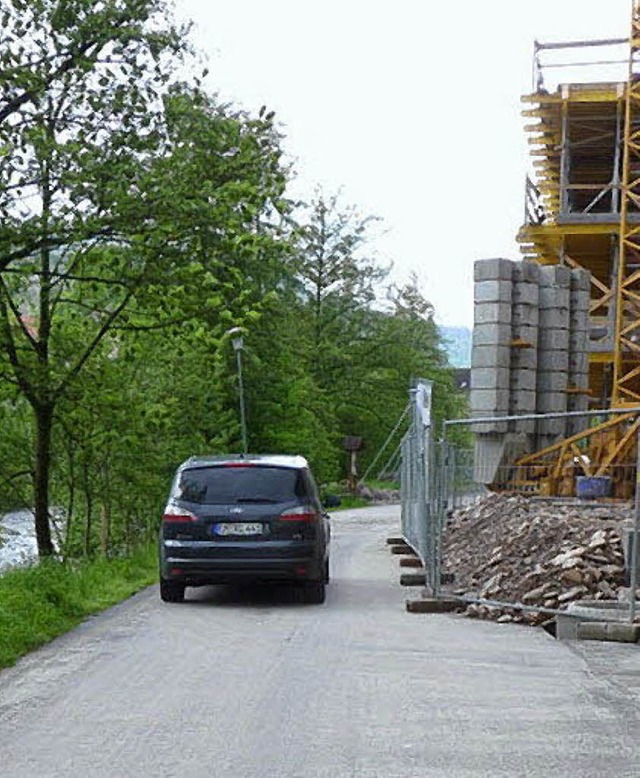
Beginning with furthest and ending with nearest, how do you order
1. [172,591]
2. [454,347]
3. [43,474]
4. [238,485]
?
[454,347]
[43,474]
[238,485]
[172,591]

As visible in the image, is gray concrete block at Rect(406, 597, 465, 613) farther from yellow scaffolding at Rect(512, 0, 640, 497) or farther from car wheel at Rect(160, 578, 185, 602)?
yellow scaffolding at Rect(512, 0, 640, 497)

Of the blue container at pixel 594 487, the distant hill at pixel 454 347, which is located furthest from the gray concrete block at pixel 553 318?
the distant hill at pixel 454 347

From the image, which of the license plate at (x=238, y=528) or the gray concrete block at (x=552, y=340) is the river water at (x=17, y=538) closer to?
the gray concrete block at (x=552, y=340)

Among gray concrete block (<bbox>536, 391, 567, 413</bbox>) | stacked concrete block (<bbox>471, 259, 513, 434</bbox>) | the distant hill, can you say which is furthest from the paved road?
the distant hill

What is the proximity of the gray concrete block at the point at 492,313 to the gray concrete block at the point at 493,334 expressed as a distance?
74 mm

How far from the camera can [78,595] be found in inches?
595

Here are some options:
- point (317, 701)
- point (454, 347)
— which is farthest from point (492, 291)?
point (454, 347)

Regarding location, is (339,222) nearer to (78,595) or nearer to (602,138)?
(602,138)

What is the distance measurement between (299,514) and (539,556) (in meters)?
2.50

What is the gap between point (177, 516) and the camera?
51.3ft

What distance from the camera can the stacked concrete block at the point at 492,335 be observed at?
2466cm

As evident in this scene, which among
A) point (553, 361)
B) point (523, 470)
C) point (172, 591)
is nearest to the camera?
point (172, 591)

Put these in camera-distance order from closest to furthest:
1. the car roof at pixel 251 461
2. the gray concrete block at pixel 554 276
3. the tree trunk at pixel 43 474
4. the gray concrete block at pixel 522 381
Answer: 1. the car roof at pixel 251 461
2. the tree trunk at pixel 43 474
3. the gray concrete block at pixel 522 381
4. the gray concrete block at pixel 554 276

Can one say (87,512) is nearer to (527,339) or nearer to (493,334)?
(493,334)
